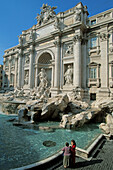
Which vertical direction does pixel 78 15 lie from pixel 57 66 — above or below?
above

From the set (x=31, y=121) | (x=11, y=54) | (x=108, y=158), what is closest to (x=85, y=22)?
(x=31, y=121)

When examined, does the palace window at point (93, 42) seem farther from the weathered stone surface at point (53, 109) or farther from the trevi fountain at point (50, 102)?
the weathered stone surface at point (53, 109)

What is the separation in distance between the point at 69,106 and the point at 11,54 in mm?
23015

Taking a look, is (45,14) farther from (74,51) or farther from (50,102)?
(50,102)

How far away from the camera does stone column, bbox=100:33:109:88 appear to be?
13.4 metres

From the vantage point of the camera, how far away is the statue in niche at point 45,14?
1912 cm

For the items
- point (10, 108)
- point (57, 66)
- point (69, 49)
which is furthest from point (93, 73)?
point (10, 108)

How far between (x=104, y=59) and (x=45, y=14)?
14.2 meters

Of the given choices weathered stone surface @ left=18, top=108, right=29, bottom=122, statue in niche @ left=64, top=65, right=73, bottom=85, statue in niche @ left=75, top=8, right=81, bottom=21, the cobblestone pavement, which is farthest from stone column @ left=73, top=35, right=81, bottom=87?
the cobblestone pavement

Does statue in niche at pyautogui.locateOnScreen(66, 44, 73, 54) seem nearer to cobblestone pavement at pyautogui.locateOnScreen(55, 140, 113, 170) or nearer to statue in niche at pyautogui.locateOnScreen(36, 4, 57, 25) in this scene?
statue in niche at pyautogui.locateOnScreen(36, 4, 57, 25)

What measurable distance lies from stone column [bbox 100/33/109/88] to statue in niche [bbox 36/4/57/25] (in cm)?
1042

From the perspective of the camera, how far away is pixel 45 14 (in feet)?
65.0

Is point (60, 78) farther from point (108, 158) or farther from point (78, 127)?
point (108, 158)

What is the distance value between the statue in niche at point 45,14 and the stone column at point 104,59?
10.4 metres
